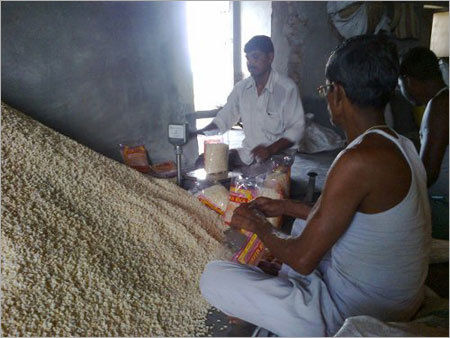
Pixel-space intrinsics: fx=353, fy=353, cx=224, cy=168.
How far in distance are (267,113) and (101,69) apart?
4.29 feet

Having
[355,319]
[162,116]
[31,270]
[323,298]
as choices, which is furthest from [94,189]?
[162,116]

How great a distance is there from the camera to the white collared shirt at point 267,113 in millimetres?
2779

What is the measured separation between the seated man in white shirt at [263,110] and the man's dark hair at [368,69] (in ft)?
4.50

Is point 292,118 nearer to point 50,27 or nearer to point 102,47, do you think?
point 102,47

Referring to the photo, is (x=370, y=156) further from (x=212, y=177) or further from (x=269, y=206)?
(x=212, y=177)

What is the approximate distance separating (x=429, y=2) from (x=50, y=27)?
6098 millimetres

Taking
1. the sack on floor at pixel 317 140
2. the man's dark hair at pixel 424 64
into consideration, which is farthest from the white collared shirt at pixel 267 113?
the sack on floor at pixel 317 140

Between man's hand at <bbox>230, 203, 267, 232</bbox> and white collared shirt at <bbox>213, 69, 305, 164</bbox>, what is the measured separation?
1.34m

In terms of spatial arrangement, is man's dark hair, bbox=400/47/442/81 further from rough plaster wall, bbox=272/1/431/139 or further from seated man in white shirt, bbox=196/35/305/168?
rough plaster wall, bbox=272/1/431/139

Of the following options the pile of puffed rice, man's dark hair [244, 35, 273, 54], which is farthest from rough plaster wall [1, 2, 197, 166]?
man's dark hair [244, 35, 273, 54]

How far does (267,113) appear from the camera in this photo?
9.31 ft

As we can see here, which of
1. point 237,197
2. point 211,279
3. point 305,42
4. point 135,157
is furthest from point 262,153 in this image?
point 305,42

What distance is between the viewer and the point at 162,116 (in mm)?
3201

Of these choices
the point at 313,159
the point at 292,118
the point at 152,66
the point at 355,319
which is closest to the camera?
the point at 355,319
